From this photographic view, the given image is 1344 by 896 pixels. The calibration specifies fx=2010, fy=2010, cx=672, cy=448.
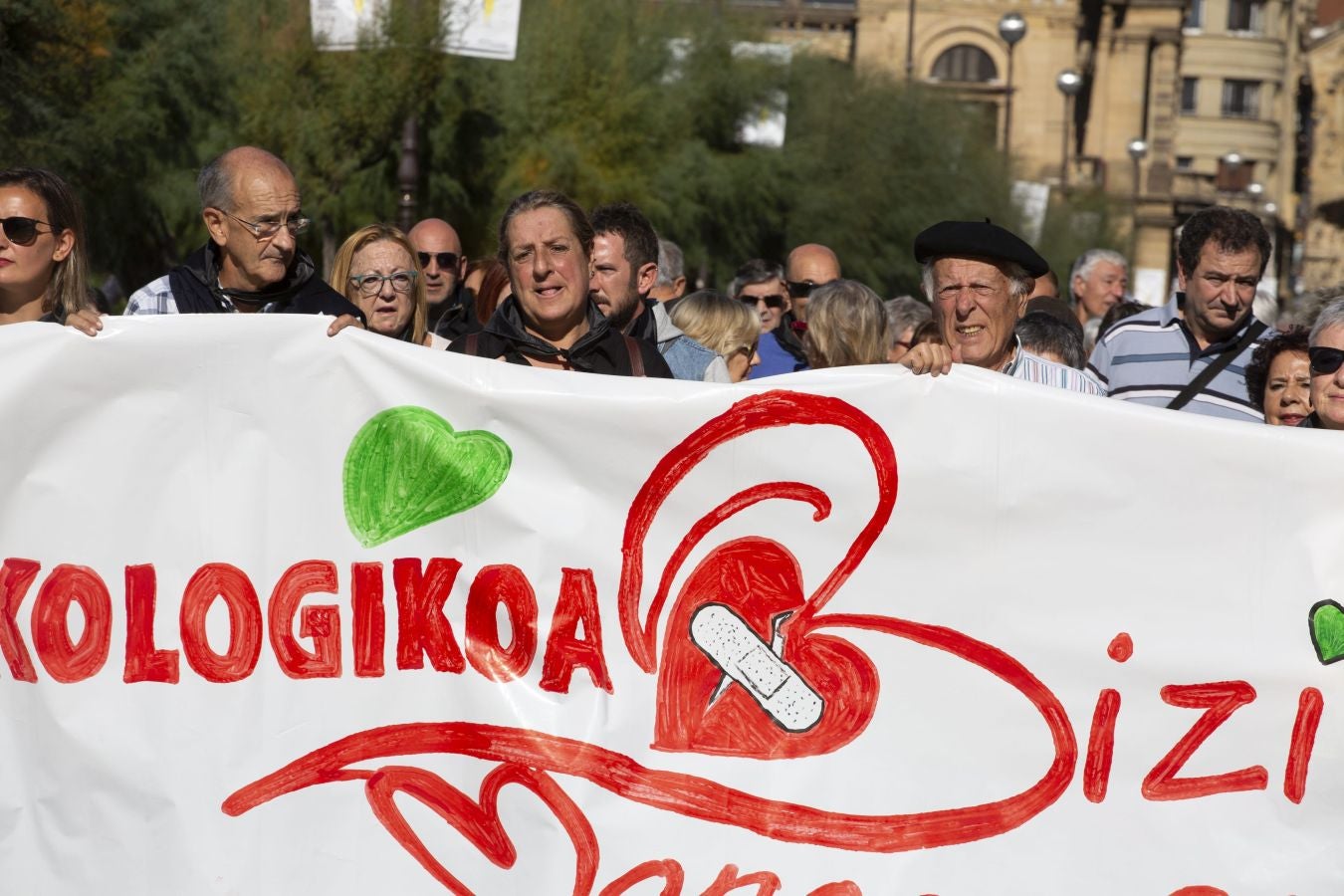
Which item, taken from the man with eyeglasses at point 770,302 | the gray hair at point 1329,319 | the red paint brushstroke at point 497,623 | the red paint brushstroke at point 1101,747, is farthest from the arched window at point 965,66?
the red paint brushstroke at point 497,623

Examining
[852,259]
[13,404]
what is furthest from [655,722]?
[852,259]

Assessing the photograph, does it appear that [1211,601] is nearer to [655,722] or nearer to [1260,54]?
[655,722]

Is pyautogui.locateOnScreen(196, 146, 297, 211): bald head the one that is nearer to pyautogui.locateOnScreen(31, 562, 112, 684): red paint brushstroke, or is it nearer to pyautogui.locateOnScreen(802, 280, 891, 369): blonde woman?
pyautogui.locateOnScreen(31, 562, 112, 684): red paint brushstroke

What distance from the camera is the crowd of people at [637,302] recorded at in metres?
4.66

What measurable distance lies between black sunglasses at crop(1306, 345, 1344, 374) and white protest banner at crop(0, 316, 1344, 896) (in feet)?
0.98

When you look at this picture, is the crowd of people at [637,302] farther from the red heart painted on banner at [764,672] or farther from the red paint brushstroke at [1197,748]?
the red paint brushstroke at [1197,748]

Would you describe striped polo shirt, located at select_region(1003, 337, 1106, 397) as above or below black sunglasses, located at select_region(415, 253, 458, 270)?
below

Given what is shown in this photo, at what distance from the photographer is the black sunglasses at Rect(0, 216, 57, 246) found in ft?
15.0

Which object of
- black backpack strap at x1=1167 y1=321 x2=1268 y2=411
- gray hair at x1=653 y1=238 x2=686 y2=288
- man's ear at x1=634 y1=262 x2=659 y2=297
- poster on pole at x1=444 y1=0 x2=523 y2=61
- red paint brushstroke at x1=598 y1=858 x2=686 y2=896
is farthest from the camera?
poster on pole at x1=444 y1=0 x2=523 y2=61

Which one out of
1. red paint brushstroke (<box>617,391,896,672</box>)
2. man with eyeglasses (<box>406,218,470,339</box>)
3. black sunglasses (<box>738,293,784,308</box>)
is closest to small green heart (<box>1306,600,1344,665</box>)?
red paint brushstroke (<box>617,391,896,672</box>)

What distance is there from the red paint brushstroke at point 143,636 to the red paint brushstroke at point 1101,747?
1.97 metres

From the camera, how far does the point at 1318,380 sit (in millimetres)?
4590

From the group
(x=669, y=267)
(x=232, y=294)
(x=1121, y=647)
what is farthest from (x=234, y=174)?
(x=669, y=267)

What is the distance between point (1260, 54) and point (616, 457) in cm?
8570
